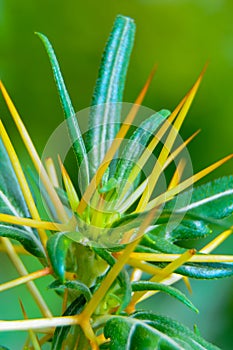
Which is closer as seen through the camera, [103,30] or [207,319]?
[207,319]

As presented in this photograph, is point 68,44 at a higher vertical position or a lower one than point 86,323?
higher

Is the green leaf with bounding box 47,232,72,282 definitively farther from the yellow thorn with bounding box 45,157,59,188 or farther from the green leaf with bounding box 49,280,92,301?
the yellow thorn with bounding box 45,157,59,188

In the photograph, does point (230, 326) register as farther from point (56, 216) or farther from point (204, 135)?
point (56, 216)

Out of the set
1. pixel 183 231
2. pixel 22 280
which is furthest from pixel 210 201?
pixel 22 280

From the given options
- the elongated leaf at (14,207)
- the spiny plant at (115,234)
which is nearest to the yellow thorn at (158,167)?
the spiny plant at (115,234)

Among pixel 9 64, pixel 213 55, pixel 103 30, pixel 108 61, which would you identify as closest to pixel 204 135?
pixel 213 55

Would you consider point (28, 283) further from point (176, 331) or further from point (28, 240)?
point (176, 331)

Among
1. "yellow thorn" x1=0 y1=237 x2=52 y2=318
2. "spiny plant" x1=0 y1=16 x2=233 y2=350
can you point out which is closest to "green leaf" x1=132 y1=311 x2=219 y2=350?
"spiny plant" x1=0 y1=16 x2=233 y2=350
